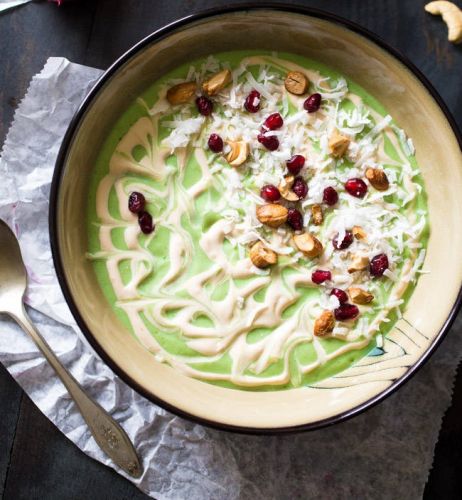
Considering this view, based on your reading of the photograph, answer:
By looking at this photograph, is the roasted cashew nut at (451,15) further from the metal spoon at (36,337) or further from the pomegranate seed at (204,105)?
the metal spoon at (36,337)

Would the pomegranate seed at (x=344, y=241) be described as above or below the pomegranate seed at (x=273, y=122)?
below

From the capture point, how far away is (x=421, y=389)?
2.05m

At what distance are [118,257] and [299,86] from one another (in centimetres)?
70

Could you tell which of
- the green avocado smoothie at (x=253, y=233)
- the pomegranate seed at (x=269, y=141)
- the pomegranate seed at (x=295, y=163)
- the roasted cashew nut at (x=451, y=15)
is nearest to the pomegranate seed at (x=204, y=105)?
the green avocado smoothie at (x=253, y=233)

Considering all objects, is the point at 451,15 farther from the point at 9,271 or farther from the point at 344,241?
the point at 9,271

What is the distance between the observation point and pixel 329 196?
192cm

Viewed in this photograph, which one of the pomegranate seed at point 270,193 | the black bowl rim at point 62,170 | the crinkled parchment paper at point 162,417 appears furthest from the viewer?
the crinkled parchment paper at point 162,417

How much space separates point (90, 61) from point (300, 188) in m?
0.73

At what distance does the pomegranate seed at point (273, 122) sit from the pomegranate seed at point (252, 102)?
0.15ft

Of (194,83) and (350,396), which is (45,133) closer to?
(194,83)

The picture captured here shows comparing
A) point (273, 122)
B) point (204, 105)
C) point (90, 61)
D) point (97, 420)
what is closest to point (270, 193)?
point (273, 122)

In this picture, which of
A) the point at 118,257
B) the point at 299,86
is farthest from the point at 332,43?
the point at 118,257

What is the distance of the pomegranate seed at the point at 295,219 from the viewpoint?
1.91 m

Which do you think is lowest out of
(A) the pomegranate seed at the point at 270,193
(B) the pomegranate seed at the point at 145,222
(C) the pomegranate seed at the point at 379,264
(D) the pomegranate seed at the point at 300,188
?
(B) the pomegranate seed at the point at 145,222
